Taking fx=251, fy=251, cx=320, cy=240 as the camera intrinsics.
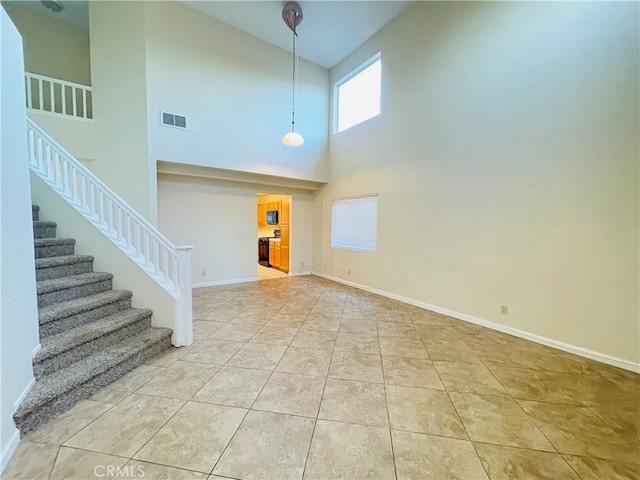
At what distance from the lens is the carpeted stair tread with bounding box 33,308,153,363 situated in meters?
1.89

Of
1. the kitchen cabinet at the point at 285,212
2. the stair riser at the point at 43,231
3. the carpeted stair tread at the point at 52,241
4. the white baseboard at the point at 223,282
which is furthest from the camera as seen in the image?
the kitchen cabinet at the point at 285,212

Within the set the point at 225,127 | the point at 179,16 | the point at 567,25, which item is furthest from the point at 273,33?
the point at 567,25

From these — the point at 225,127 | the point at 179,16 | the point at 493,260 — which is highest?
the point at 179,16

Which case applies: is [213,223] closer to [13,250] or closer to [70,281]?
[70,281]

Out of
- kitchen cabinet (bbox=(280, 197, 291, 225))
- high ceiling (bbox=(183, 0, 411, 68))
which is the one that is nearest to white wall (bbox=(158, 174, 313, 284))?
kitchen cabinet (bbox=(280, 197, 291, 225))

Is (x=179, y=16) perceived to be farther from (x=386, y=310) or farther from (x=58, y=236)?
(x=386, y=310)

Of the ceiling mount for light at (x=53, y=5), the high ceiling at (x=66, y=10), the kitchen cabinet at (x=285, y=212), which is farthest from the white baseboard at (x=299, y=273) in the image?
the ceiling mount for light at (x=53, y=5)

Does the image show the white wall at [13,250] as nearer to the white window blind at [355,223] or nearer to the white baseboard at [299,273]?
the white window blind at [355,223]

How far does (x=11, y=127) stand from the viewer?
157 centimetres

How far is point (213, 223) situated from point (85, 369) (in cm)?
389

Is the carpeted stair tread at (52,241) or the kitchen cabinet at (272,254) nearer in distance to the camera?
the carpeted stair tread at (52,241)

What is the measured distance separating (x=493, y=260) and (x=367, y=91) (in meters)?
4.17

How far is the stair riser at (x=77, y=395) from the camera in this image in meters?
1.55

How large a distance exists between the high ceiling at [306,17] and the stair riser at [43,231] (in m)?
4.25
